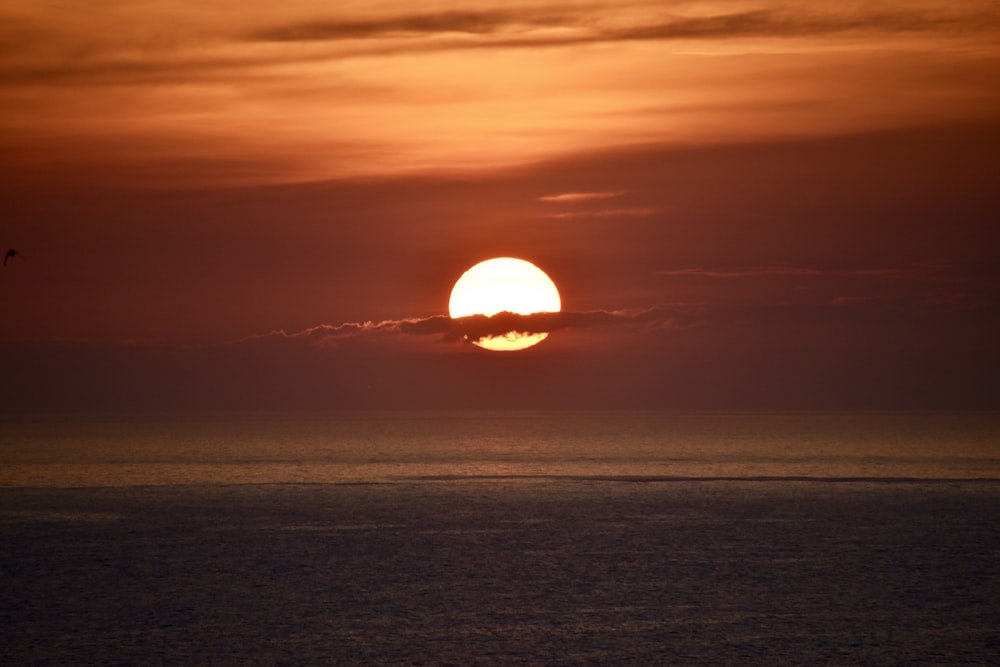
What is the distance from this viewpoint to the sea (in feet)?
103

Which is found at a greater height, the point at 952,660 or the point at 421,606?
the point at 421,606

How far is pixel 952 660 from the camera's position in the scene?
2988 centimetres

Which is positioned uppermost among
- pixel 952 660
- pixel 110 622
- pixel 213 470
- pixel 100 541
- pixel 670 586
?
pixel 213 470

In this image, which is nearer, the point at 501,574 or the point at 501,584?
the point at 501,584

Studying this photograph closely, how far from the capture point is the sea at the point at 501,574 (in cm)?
3144

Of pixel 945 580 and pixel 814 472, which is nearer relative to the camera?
pixel 945 580

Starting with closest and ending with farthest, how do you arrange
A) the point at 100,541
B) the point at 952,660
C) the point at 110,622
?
the point at 952,660 < the point at 110,622 < the point at 100,541

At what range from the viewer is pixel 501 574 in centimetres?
4550

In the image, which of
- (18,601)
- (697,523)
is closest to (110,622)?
(18,601)

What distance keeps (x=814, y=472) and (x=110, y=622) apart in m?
102

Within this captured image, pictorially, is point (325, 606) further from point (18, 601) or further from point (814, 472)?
point (814, 472)

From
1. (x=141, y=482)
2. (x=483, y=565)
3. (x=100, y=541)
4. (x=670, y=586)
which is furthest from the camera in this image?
(x=141, y=482)

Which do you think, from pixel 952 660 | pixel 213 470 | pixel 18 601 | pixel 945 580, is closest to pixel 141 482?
pixel 213 470

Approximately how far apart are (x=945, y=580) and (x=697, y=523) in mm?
23875
